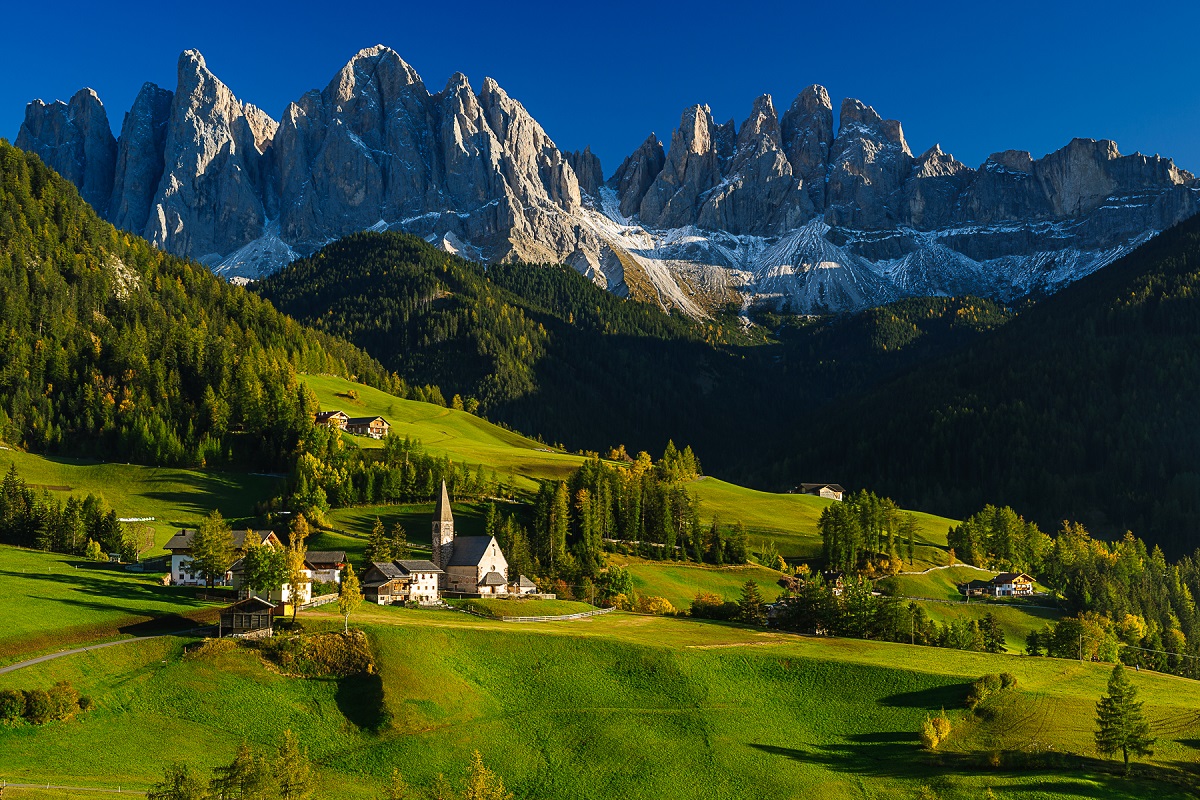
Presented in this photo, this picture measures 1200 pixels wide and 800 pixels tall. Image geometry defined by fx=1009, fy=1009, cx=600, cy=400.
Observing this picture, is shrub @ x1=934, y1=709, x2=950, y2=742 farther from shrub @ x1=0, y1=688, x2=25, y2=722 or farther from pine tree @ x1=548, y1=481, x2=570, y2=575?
shrub @ x1=0, y1=688, x2=25, y2=722

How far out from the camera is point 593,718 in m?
76.9

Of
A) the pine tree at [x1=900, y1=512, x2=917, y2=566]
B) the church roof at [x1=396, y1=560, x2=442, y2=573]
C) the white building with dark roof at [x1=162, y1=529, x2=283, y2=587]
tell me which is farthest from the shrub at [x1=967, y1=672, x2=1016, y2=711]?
the pine tree at [x1=900, y1=512, x2=917, y2=566]

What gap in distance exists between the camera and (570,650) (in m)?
88.4

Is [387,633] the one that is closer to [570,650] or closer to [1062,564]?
[570,650]

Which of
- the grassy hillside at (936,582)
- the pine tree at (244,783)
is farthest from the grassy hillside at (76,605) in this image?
the grassy hillside at (936,582)

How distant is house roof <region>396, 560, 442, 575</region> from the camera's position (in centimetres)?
11338

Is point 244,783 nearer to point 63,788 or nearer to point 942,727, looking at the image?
point 63,788

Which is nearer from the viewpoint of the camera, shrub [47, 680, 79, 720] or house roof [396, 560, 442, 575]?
shrub [47, 680, 79, 720]

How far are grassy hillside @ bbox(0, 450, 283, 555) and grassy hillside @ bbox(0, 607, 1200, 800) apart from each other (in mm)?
65997

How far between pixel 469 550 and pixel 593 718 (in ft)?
154

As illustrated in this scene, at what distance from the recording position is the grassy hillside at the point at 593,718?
66625 mm

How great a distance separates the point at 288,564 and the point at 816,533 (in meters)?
106

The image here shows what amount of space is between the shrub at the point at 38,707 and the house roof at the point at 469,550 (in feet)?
186

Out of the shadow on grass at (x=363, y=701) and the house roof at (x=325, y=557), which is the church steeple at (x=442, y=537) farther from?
the shadow on grass at (x=363, y=701)
